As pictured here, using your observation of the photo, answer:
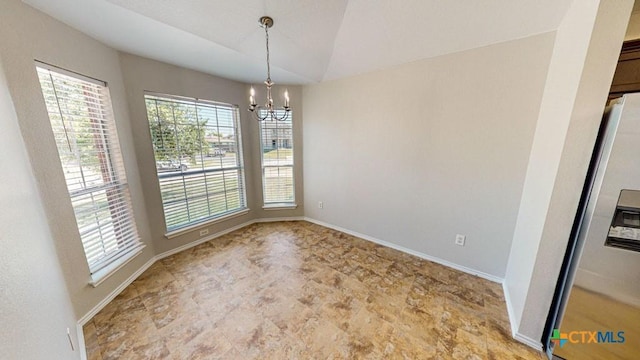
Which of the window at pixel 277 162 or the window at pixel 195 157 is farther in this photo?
the window at pixel 277 162

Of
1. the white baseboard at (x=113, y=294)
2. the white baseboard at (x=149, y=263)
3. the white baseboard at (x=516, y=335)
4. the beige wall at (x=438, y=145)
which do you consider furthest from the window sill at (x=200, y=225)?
the white baseboard at (x=516, y=335)

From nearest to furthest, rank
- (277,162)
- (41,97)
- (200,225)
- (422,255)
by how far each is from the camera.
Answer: (41,97), (422,255), (200,225), (277,162)

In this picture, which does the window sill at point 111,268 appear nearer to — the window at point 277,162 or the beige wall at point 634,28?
the window at point 277,162

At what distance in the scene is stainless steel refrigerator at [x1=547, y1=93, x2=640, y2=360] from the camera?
1.11 meters

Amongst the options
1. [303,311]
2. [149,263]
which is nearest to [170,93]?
[149,263]

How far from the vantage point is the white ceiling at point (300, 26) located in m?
1.58

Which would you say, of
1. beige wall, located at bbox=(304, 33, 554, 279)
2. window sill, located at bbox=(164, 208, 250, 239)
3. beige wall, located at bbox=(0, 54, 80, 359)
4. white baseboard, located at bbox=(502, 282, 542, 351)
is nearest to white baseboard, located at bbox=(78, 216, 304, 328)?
window sill, located at bbox=(164, 208, 250, 239)

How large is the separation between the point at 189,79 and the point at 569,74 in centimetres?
361

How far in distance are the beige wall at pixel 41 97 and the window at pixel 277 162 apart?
1.88 m

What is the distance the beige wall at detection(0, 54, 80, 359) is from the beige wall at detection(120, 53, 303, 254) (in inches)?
46.0

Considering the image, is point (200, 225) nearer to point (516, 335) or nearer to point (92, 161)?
point (92, 161)

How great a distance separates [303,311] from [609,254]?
2.07 m

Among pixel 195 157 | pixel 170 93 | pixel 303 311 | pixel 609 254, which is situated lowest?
pixel 303 311

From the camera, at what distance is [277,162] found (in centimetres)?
366
